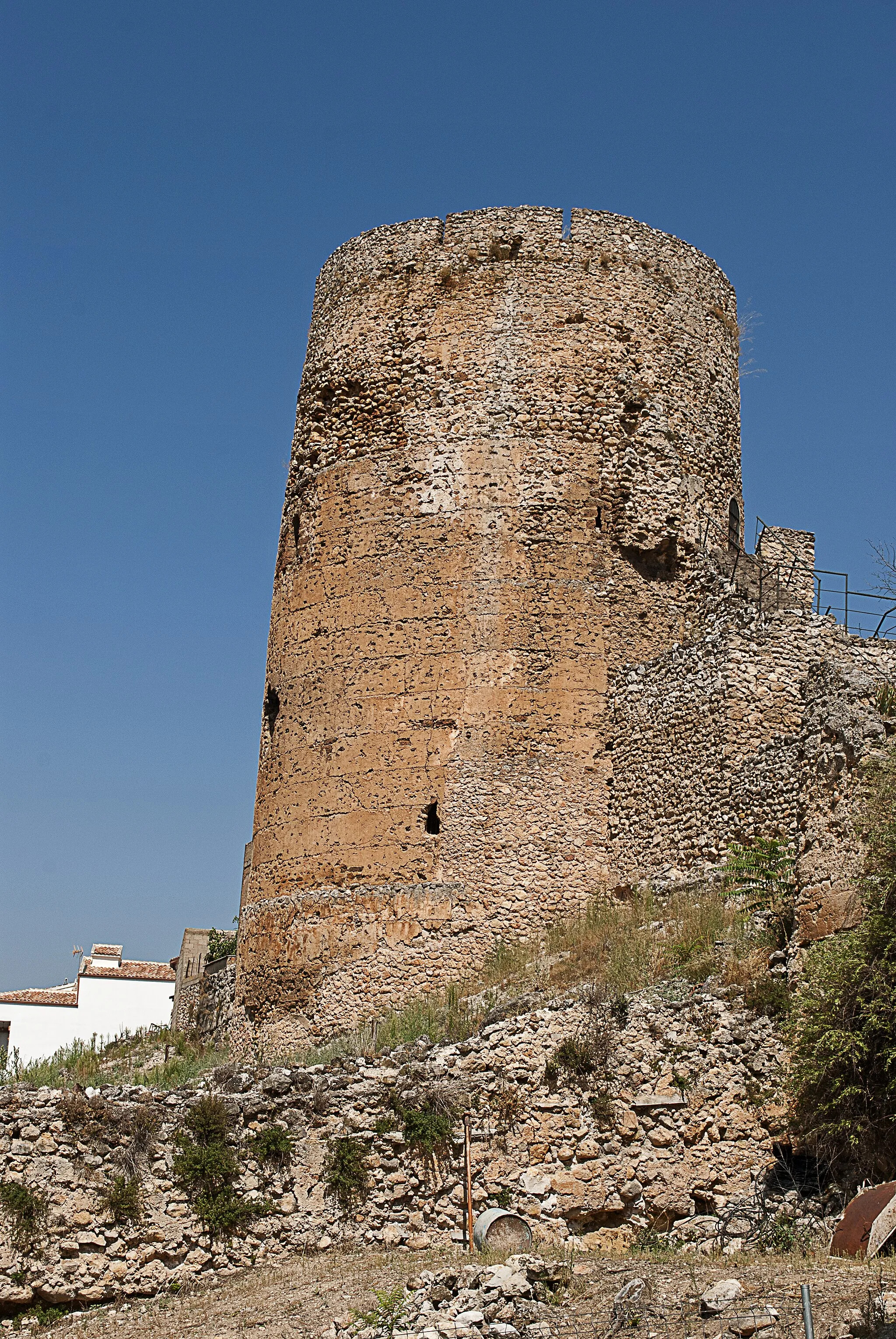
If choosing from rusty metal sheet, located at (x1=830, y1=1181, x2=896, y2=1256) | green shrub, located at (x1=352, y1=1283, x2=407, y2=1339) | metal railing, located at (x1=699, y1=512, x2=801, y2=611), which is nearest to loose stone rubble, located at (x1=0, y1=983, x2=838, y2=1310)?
rusty metal sheet, located at (x1=830, y1=1181, x2=896, y2=1256)

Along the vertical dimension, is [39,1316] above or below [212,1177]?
below

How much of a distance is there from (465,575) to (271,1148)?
6.17m

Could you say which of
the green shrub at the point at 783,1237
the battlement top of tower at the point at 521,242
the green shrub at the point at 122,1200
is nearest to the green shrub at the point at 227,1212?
the green shrub at the point at 122,1200

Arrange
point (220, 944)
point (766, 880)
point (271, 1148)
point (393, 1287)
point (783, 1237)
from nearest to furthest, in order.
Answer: point (393, 1287)
point (783, 1237)
point (271, 1148)
point (766, 880)
point (220, 944)

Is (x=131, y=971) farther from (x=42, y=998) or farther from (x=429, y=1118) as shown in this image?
(x=429, y=1118)

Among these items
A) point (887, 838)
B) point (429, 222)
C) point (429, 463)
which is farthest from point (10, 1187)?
point (429, 222)

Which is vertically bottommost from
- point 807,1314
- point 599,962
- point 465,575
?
point 807,1314

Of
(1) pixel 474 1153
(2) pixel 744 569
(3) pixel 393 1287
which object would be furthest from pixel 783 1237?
(2) pixel 744 569

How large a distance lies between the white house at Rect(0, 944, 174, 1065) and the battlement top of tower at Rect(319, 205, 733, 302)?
63.5ft

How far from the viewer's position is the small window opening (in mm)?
16172

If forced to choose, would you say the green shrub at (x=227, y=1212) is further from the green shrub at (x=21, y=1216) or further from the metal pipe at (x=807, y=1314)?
the metal pipe at (x=807, y=1314)

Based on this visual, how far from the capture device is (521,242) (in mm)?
16312

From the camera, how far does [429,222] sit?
16.7 meters

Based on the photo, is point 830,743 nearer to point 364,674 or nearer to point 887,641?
point 887,641
